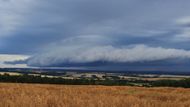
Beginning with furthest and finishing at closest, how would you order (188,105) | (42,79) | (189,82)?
1. (42,79)
2. (189,82)
3. (188,105)

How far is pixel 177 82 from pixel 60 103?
83.4 meters

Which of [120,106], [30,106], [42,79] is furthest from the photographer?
[42,79]

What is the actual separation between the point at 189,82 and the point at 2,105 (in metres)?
84.8

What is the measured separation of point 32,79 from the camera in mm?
95500

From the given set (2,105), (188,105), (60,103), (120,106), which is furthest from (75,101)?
(188,105)

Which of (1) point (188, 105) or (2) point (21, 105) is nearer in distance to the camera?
(2) point (21, 105)

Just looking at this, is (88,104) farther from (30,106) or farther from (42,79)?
(42,79)

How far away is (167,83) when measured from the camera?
300 ft

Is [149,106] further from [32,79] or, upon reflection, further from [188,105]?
[32,79]

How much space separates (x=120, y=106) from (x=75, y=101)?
143 cm

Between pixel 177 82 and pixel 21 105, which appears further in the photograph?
pixel 177 82

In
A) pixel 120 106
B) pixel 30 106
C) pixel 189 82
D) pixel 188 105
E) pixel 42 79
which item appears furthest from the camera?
pixel 42 79

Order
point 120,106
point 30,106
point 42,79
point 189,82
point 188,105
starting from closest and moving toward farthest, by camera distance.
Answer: point 30,106
point 120,106
point 188,105
point 189,82
point 42,79

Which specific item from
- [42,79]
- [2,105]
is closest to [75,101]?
[2,105]
